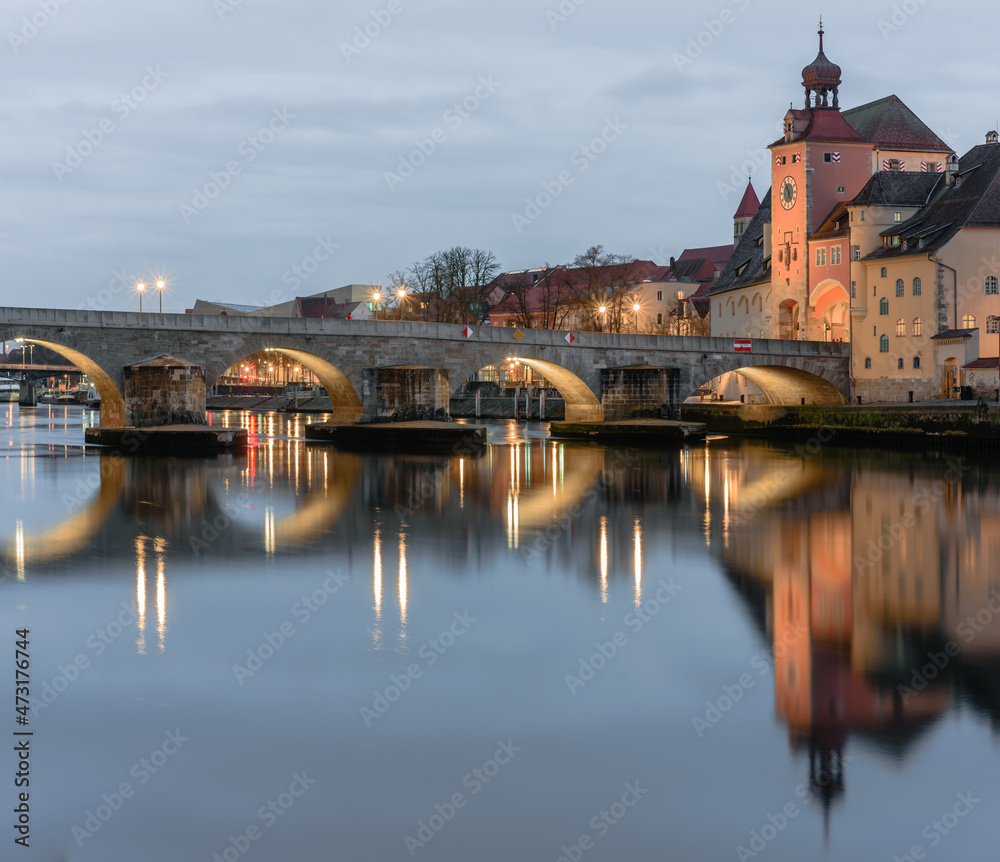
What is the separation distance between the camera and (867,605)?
1306cm

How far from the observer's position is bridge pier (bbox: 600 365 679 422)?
45.8 m

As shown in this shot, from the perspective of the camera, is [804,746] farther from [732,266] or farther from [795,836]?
[732,266]

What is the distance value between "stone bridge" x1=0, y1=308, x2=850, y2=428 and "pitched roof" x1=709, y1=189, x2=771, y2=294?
10019 millimetres

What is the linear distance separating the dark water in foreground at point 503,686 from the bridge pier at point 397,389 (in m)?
19.4

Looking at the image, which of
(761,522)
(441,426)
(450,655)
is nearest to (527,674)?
Answer: (450,655)

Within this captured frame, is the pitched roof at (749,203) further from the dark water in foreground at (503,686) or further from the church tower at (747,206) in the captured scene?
the dark water in foreground at (503,686)

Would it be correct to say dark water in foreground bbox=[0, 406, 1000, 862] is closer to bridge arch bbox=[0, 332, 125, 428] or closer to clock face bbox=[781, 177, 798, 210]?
bridge arch bbox=[0, 332, 125, 428]

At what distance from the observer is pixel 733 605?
13102 mm

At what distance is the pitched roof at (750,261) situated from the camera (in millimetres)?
61656

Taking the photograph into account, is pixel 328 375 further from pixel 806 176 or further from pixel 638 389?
pixel 806 176

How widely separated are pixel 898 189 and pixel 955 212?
181 inches

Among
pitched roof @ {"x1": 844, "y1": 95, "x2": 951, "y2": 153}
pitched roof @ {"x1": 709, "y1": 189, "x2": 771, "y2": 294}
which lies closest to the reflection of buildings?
pitched roof @ {"x1": 844, "y1": 95, "x2": 951, "y2": 153}

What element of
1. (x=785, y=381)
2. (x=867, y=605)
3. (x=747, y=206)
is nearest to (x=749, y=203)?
(x=747, y=206)

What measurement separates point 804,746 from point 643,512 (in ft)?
45.3
